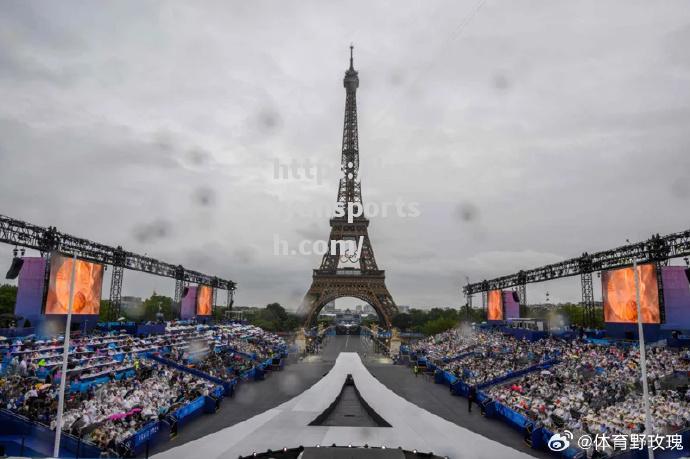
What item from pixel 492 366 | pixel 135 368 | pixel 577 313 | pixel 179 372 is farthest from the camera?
pixel 577 313

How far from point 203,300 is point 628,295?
44.2 m

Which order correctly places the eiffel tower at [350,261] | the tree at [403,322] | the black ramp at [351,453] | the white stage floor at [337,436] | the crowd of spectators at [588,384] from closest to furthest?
the black ramp at [351,453] < the white stage floor at [337,436] < the crowd of spectators at [588,384] < the eiffel tower at [350,261] < the tree at [403,322]

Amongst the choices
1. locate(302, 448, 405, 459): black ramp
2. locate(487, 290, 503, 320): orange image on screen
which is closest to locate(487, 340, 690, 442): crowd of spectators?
locate(302, 448, 405, 459): black ramp

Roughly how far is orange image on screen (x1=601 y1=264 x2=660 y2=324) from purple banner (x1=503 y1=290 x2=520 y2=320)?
68.4 feet

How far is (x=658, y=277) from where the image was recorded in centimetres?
2531

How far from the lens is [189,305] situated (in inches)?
1965

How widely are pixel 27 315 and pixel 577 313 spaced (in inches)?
3454

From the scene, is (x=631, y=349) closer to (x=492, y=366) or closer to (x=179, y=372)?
(x=492, y=366)

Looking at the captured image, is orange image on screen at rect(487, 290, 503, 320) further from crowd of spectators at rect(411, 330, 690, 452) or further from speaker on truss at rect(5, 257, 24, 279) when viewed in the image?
speaker on truss at rect(5, 257, 24, 279)

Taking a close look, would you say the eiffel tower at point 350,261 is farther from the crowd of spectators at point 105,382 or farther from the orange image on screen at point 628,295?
the orange image on screen at point 628,295

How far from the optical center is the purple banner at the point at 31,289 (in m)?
24.6

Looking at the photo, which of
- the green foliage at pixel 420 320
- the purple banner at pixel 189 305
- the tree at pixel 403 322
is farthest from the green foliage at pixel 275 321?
the purple banner at pixel 189 305

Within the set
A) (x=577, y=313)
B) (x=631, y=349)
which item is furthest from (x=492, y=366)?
(x=577, y=313)

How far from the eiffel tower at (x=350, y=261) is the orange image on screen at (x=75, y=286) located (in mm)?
39500
